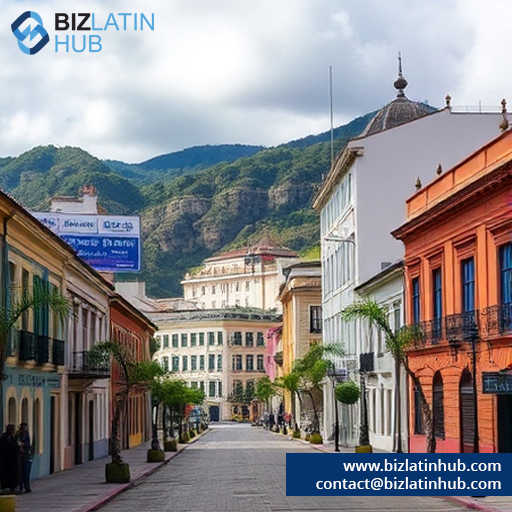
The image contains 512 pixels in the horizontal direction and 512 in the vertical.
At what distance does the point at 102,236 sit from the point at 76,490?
27.5 m

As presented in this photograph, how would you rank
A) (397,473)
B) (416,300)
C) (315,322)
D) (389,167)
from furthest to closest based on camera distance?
(315,322)
(389,167)
(416,300)
(397,473)

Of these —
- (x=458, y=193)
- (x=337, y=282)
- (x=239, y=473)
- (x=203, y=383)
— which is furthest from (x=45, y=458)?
(x=203, y=383)

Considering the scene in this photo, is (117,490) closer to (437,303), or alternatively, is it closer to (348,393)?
(437,303)

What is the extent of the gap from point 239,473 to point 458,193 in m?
11.0

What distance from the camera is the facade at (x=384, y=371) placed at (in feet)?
144

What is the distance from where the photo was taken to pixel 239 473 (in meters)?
38.0

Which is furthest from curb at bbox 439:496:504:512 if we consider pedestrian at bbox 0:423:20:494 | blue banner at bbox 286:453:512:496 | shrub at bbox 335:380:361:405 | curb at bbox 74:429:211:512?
shrub at bbox 335:380:361:405

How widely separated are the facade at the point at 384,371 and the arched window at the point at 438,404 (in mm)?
2185

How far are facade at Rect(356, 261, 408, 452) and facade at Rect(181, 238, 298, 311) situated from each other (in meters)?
103

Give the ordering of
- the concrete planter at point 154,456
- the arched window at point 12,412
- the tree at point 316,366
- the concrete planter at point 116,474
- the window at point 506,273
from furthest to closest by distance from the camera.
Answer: the tree at point 316,366
the concrete planter at point 154,456
the concrete planter at point 116,474
the arched window at point 12,412
the window at point 506,273

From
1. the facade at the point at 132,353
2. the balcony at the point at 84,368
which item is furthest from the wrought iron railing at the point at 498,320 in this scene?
the facade at the point at 132,353

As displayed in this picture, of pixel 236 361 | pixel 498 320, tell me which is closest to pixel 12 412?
pixel 498 320

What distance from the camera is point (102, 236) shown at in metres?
57.5

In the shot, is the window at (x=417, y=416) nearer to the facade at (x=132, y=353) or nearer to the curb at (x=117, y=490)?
the curb at (x=117, y=490)
